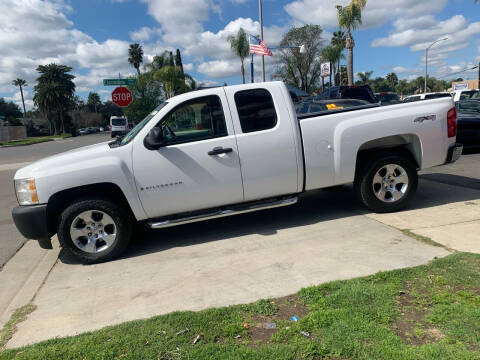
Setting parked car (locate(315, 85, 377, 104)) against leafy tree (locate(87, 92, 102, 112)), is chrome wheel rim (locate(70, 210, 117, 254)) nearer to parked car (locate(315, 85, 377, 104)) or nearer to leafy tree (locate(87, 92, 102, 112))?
parked car (locate(315, 85, 377, 104))

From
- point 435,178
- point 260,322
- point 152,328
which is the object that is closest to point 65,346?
point 152,328

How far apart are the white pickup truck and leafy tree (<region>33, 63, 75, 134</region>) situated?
73899mm

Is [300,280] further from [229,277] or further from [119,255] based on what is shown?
[119,255]

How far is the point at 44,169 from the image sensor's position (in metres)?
4.54

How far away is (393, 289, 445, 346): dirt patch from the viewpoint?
2.66 metres

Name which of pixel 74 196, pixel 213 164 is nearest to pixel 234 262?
pixel 213 164

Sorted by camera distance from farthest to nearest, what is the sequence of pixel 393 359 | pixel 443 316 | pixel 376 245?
pixel 376 245 → pixel 443 316 → pixel 393 359

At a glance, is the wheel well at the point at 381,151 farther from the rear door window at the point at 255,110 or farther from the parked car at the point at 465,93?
the parked car at the point at 465,93

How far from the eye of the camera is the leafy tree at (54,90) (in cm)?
7000

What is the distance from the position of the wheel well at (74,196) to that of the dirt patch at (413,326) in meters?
3.38

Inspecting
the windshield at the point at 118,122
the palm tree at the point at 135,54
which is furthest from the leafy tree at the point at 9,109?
the windshield at the point at 118,122

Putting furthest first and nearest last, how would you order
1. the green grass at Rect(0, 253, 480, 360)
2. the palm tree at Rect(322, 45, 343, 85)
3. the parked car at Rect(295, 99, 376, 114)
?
the palm tree at Rect(322, 45, 343, 85) → the parked car at Rect(295, 99, 376, 114) → the green grass at Rect(0, 253, 480, 360)

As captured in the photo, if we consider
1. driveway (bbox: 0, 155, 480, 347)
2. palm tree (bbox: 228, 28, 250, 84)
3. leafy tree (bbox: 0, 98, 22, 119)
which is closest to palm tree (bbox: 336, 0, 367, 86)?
palm tree (bbox: 228, 28, 250, 84)

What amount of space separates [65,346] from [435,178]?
7.30 metres
